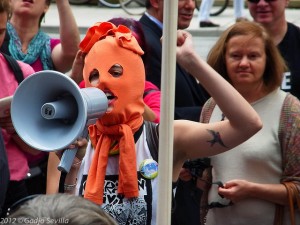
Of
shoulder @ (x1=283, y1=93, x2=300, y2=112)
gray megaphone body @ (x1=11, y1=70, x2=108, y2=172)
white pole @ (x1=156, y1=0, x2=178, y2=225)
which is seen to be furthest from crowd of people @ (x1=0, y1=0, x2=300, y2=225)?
white pole @ (x1=156, y1=0, x2=178, y2=225)

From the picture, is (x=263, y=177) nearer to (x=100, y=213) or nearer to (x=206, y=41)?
(x=100, y=213)

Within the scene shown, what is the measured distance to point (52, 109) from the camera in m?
3.22

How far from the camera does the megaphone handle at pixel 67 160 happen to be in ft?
10.7

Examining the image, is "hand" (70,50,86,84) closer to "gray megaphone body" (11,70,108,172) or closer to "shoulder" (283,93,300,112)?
"gray megaphone body" (11,70,108,172)

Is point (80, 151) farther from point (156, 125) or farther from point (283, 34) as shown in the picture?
point (283, 34)

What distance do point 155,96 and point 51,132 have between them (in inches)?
34.5

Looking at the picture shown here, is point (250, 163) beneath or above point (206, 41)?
above

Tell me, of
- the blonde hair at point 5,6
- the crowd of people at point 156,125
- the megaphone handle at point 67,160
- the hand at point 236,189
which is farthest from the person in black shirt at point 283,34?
the megaphone handle at point 67,160

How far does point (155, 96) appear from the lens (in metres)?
4.00

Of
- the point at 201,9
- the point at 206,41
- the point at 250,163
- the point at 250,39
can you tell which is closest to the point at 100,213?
the point at 250,163

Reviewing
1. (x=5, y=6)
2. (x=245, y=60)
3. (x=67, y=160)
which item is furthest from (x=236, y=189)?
(x=5, y=6)

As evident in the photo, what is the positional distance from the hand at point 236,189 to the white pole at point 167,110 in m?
0.99

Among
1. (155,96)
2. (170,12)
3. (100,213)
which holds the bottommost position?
(155,96)

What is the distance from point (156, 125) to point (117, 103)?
19 cm
